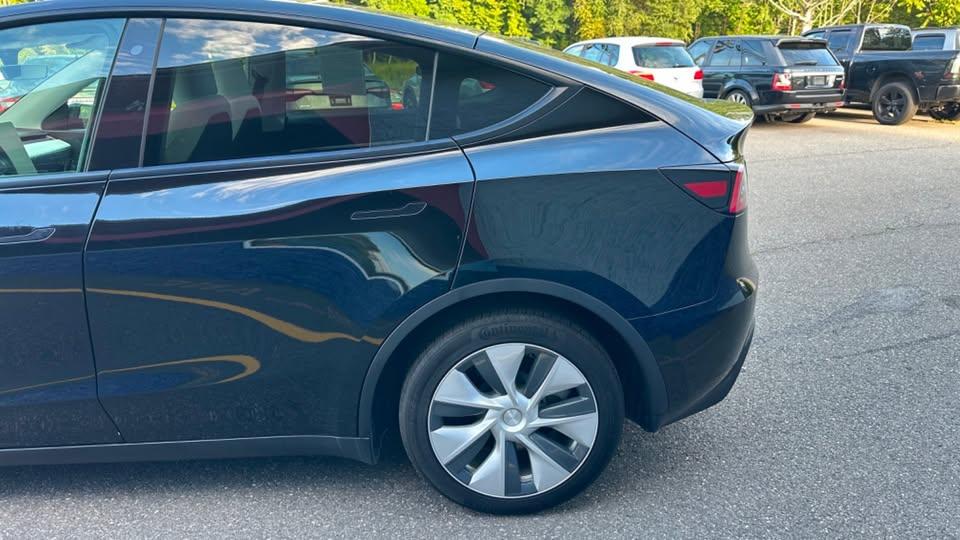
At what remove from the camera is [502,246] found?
2484mm

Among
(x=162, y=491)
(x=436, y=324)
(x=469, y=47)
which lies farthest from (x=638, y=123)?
(x=162, y=491)

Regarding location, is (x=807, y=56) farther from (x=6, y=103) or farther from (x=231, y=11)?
(x=6, y=103)

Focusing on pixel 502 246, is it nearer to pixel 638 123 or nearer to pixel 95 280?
pixel 638 123

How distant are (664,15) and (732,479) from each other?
30470 millimetres

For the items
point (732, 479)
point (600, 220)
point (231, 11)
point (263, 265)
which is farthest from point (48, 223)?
point (732, 479)

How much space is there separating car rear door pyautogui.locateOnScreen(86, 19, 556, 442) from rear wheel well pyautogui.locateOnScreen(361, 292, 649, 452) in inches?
4.6

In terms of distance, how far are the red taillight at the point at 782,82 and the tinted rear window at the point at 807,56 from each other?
265 millimetres

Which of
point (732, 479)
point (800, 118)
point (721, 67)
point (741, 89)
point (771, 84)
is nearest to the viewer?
point (732, 479)

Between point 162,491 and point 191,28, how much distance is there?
1.65m

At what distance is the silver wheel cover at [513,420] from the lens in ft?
8.41

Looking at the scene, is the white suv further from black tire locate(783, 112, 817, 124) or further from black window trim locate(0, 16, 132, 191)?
black window trim locate(0, 16, 132, 191)

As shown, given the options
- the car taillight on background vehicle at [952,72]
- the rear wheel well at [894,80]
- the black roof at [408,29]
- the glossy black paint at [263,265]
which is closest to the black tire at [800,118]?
the rear wheel well at [894,80]

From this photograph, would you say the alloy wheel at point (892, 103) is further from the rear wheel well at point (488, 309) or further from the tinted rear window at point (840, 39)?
the rear wheel well at point (488, 309)

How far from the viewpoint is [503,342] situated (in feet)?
8.33
